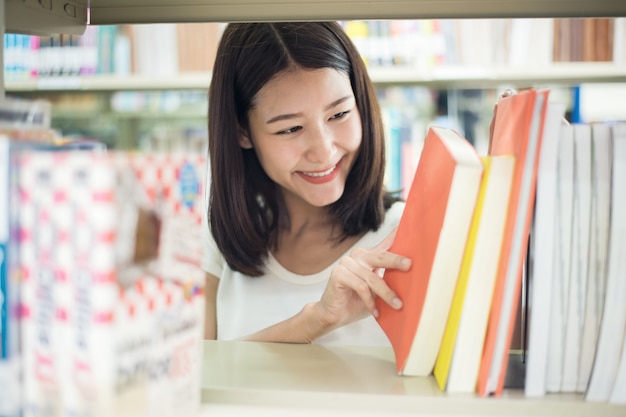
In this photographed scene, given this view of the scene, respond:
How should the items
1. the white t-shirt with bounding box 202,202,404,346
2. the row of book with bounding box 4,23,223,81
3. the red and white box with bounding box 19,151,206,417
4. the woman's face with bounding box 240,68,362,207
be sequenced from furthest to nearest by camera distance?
the row of book with bounding box 4,23,223,81
the white t-shirt with bounding box 202,202,404,346
the woman's face with bounding box 240,68,362,207
the red and white box with bounding box 19,151,206,417

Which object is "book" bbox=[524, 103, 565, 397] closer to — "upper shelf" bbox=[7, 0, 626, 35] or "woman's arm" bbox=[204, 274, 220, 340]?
"upper shelf" bbox=[7, 0, 626, 35]

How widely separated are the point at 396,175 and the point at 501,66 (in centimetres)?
60

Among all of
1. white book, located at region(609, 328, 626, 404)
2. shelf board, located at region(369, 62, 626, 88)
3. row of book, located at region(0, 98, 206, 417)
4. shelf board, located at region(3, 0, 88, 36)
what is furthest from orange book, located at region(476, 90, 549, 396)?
shelf board, located at region(369, 62, 626, 88)

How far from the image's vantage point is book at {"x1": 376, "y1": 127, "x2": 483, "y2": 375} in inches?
25.0

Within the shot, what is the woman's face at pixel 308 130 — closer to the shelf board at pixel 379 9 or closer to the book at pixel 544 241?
the shelf board at pixel 379 9

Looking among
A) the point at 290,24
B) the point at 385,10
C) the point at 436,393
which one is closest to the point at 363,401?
the point at 436,393

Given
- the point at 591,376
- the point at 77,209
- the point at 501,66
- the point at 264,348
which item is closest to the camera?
the point at 77,209

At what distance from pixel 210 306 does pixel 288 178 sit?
1.46ft

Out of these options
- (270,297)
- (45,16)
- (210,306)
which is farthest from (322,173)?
(45,16)

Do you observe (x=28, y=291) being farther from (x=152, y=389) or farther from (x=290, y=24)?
(x=290, y=24)

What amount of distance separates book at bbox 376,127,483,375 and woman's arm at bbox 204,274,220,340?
3.04 feet

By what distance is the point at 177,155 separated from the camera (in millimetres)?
583

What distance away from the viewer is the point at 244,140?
60.2 inches

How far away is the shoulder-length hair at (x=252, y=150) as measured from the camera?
135 cm
